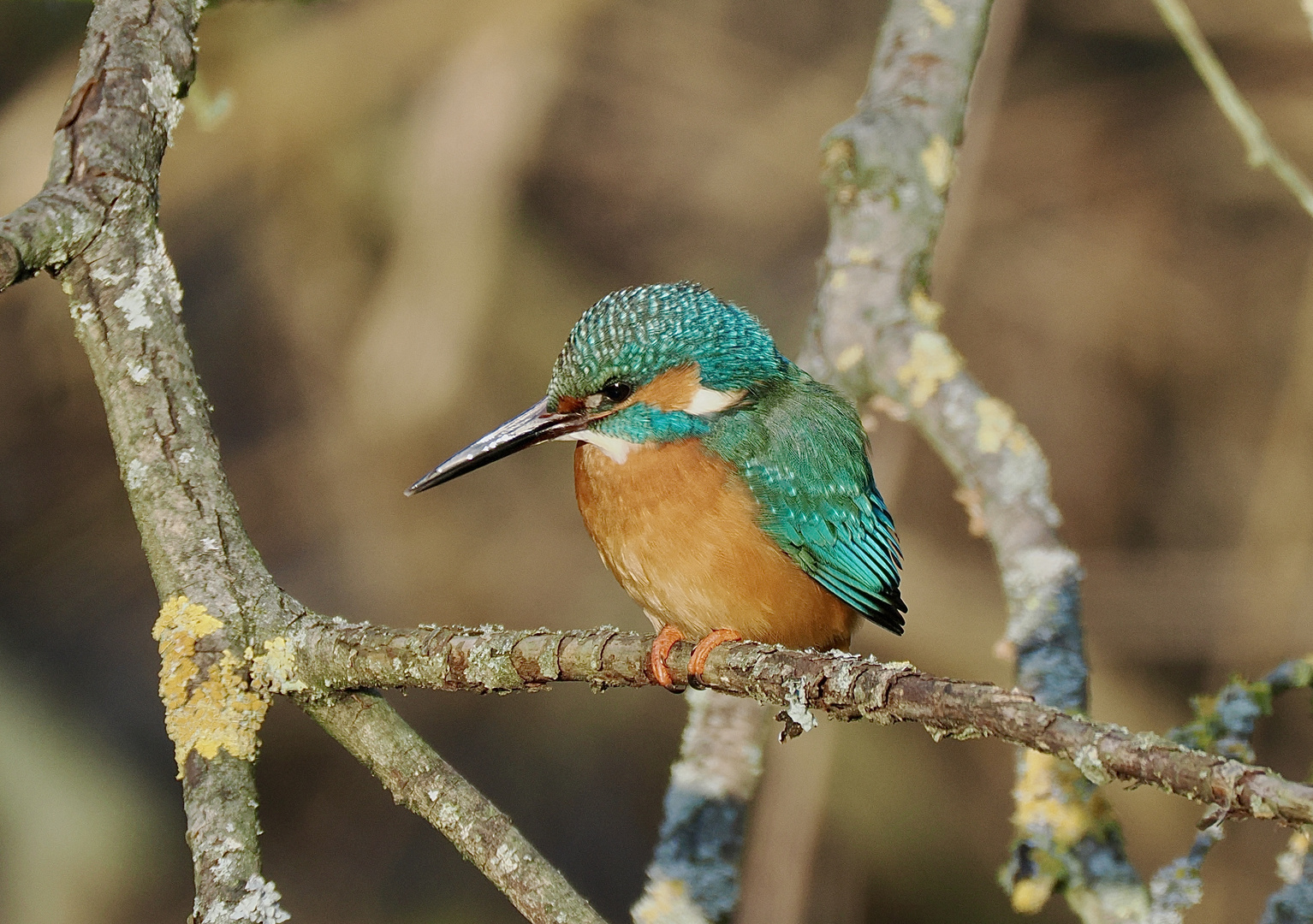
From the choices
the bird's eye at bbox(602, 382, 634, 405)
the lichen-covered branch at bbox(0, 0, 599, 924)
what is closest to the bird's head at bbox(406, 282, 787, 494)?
the bird's eye at bbox(602, 382, 634, 405)

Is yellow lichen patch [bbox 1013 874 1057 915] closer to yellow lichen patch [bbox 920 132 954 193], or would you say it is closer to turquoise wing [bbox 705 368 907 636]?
turquoise wing [bbox 705 368 907 636]

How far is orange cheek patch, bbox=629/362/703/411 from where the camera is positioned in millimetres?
2424

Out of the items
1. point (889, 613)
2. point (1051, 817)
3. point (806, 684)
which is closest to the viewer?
point (806, 684)

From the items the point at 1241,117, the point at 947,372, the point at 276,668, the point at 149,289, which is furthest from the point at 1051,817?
the point at 149,289

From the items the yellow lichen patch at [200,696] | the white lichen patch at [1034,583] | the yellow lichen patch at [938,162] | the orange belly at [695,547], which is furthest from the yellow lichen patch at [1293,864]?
the yellow lichen patch at [200,696]

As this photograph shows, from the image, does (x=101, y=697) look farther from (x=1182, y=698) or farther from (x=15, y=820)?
(x=1182, y=698)

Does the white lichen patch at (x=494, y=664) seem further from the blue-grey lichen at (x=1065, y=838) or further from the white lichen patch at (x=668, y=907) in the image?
the blue-grey lichen at (x=1065, y=838)

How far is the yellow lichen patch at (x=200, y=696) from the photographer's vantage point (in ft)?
5.25

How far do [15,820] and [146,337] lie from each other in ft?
8.36

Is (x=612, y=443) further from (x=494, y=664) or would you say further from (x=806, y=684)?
(x=806, y=684)

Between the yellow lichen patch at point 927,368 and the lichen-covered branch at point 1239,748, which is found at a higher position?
the yellow lichen patch at point 927,368

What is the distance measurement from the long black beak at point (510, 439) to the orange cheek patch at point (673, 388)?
0.13m

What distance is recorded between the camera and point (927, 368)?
2406mm

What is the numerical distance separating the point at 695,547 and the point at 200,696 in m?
0.99
